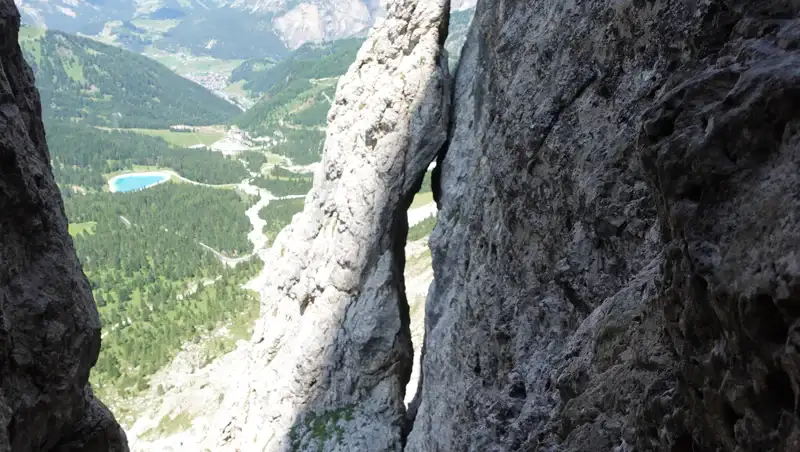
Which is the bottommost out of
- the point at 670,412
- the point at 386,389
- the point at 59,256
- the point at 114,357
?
the point at 114,357

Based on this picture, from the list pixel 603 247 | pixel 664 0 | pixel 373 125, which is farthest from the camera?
pixel 373 125

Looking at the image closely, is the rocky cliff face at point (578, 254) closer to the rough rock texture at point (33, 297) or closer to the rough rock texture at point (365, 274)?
the rough rock texture at point (33, 297)

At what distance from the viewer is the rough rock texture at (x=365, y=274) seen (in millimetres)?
25641

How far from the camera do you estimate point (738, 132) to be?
14.9 ft

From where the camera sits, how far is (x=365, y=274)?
2698 cm

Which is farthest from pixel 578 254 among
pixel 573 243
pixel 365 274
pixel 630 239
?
pixel 365 274

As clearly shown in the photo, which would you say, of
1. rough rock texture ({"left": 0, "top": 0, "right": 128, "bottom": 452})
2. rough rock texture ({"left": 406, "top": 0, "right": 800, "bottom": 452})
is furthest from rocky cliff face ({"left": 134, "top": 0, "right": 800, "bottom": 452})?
rough rock texture ({"left": 0, "top": 0, "right": 128, "bottom": 452})

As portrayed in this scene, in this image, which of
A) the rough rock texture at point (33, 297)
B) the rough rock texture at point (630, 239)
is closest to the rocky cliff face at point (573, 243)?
the rough rock texture at point (630, 239)

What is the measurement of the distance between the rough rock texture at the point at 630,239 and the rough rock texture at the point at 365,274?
24.4ft

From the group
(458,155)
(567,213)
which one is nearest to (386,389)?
(458,155)

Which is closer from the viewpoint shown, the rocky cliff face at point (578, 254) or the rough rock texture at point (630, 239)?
the rough rock texture at point (630, 239)

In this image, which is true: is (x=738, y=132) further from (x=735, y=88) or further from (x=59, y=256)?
(x=59, y=256)

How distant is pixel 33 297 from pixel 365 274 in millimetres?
18086

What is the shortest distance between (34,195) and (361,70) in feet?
70.4
